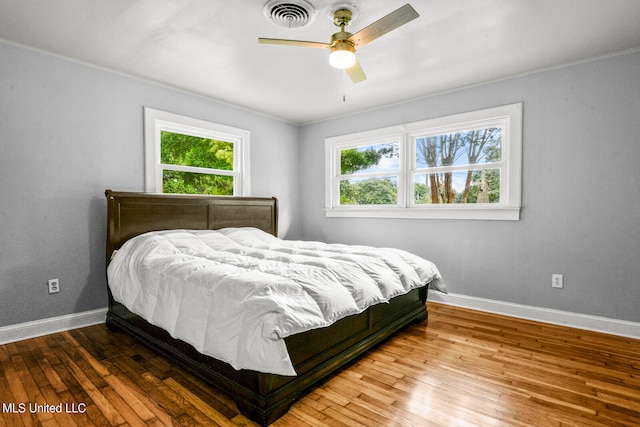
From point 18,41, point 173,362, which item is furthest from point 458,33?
point 18,41

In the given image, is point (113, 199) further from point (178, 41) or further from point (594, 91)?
point (594, 91)

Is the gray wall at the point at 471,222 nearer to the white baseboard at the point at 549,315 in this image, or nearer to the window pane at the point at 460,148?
the white baseboard at the point at 549,315

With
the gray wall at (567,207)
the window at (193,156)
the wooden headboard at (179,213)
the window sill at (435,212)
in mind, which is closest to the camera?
the gray wall at (567,207)

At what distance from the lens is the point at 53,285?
2902 mm

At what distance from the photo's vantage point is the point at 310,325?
5.71 ft

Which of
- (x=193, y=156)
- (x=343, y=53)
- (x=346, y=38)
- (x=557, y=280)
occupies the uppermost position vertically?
(x=346, y=38)

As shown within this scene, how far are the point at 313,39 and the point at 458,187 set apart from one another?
228 centimetres

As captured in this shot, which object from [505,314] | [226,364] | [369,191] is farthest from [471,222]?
[226,364]

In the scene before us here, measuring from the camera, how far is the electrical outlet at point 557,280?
3137mm

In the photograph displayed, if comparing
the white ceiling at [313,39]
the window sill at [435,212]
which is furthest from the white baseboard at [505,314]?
the white ceiling at [313,39]

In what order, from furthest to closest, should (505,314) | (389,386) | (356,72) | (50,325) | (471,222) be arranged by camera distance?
(471,222) → (505,314) → (50,325) → (356,72) → (389,386)

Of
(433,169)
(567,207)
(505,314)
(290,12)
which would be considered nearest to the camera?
(290,12)

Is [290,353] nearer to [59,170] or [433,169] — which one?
[59,170]

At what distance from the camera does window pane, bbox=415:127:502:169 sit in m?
3.59
